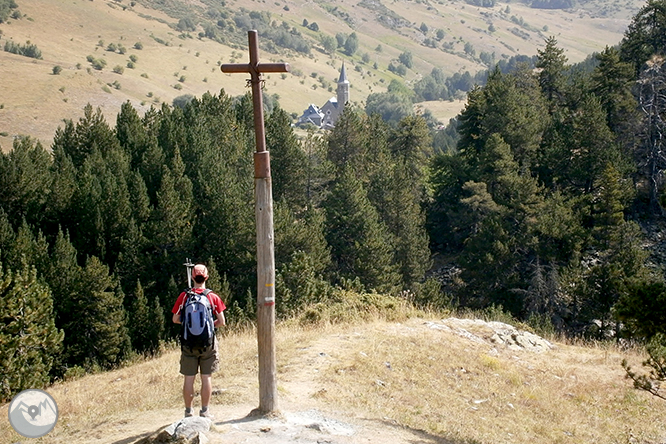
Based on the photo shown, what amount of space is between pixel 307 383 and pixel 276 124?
1535 inches

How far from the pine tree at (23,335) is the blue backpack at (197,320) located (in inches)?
581

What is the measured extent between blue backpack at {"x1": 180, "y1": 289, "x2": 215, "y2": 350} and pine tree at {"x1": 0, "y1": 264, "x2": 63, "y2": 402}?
14758 mm

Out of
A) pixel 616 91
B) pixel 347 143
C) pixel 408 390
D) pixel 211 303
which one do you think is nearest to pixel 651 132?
pixel 616 91

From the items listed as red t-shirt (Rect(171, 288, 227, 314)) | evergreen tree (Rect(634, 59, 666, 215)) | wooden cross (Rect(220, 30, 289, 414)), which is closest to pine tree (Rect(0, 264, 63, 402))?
red t-shirt (Rect(171, 288, 227, 314))

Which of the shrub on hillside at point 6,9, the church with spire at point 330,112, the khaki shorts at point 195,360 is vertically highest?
the shrub on hillside at point 6,9

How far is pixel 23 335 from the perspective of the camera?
77.0 feet

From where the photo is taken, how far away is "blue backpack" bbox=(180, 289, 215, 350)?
28.8 feet

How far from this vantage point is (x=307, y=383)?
1178 cm

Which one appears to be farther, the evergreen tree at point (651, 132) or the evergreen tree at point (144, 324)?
the evergreen tree at point (651, 132)

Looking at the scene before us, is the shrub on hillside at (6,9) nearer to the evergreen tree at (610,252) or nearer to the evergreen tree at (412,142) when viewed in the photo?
the evergreen tree at (412,142)

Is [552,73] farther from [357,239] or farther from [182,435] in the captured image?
[182,435]

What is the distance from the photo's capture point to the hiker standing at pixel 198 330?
879 centimetres

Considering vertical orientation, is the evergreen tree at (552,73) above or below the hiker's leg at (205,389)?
above

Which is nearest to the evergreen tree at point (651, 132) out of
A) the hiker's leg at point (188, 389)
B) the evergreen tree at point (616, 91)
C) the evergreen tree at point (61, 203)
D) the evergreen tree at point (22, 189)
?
the evergreen tree at point (616, 91)
